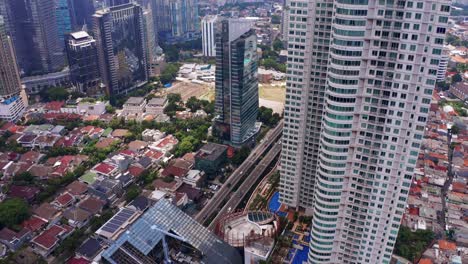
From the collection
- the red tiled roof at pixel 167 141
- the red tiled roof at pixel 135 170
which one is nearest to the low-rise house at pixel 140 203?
the red tiled roof at pixel 135 170

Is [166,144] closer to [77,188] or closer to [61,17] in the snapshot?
[77,188]

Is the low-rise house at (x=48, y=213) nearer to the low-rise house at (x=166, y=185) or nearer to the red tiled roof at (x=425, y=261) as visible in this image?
the low-rise house at (x=166, y=185)

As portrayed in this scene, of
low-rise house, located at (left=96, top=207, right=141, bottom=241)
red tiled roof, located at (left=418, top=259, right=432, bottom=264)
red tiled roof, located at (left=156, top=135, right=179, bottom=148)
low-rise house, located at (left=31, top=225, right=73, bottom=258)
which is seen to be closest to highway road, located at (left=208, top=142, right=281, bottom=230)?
low-rise house, located at (left=96, top=207, right=141, bottom=241)

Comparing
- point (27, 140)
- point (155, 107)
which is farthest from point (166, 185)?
point (27, 140)

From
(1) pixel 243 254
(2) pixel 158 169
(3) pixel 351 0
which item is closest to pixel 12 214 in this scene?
(2) pixel 158 169

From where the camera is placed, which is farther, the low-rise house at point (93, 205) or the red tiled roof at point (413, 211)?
the low-rise house at point (93, 205)

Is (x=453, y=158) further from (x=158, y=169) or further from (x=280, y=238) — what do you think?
(x=158, y=169)
